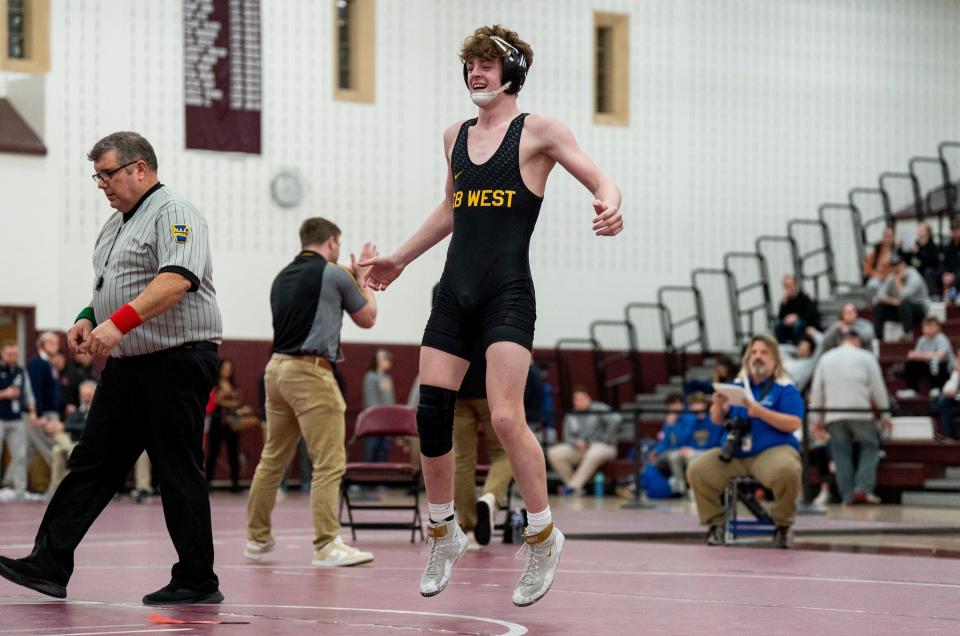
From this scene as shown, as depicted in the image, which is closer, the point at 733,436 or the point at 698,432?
the point at 733,436

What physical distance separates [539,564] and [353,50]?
60.5 feet


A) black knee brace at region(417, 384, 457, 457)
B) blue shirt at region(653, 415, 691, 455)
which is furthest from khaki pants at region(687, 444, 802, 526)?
blue shirt at region(653, 415, 691, 455)

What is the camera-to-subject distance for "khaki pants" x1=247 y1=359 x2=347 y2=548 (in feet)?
30.2

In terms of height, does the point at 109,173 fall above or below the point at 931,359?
above

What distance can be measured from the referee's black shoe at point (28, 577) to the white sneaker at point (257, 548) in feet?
8.31

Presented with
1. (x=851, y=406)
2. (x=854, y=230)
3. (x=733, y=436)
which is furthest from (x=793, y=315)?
(x=733, y=436)

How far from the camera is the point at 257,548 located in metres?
9.44

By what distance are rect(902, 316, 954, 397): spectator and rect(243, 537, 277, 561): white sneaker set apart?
467 inches

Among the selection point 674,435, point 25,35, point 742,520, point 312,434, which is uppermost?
point 25,35

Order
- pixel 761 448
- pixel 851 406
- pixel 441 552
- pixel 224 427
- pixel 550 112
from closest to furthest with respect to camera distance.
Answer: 1. pixel 441 552
2. pixel 761 448
3. pixel 851 406
4. pixel 224 427
5. pixel 550 112

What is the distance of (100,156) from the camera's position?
7.04 m

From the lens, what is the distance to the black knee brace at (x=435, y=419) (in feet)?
21.5

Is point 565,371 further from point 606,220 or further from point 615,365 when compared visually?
point 606,220

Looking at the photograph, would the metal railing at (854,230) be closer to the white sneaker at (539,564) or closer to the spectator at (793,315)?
the spectator at (793,315)
